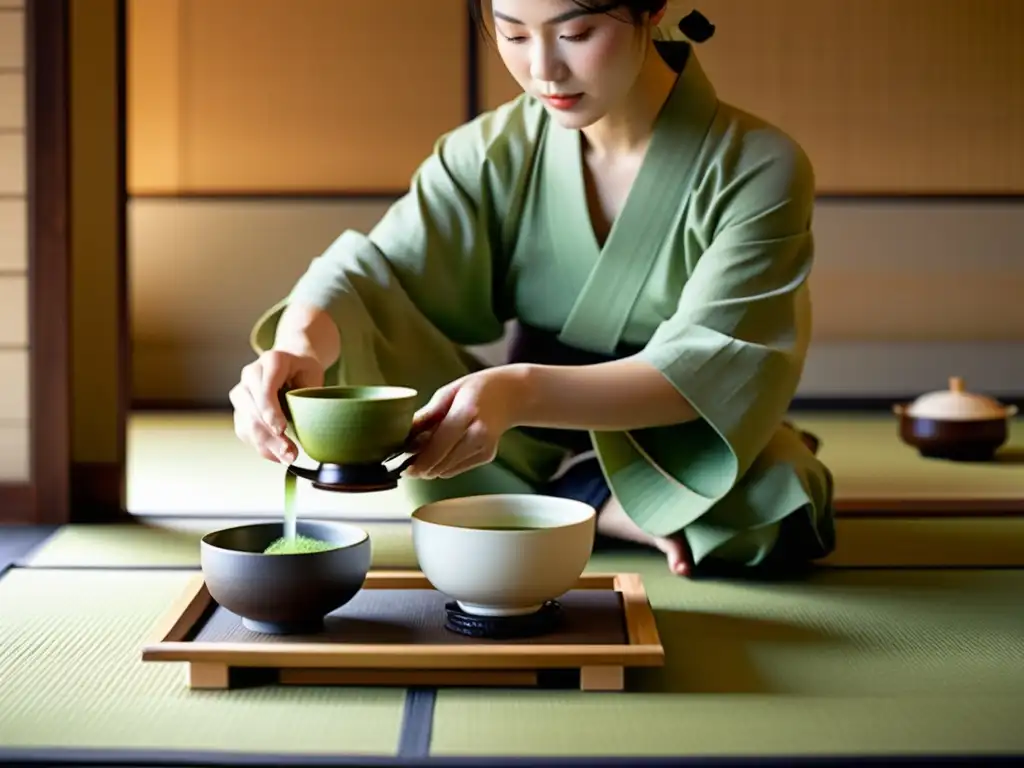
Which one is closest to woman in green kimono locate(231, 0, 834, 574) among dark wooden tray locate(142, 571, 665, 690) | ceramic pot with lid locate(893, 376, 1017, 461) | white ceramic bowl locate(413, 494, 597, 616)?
white ceramic bowl locate(413, 494, 597, 616)

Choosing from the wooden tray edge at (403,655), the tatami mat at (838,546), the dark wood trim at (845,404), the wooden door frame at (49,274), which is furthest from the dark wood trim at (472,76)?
the wooden tray edge at (403,655)

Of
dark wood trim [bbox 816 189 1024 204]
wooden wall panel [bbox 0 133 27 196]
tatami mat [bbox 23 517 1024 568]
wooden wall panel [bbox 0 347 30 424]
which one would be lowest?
tatami mat [bbox 23 517 1024 568]

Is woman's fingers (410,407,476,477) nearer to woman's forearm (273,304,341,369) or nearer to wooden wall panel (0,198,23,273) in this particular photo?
woman's forearm (273,304,341,369)

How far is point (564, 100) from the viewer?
2.02 m

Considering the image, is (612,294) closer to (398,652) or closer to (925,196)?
(398,652)

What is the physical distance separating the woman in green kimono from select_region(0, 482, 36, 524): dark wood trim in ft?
2.79

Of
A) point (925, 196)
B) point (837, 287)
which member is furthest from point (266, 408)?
point (925, 196)

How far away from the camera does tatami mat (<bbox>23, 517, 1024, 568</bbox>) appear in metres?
2.46

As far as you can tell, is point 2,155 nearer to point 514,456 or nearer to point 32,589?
point 32,589

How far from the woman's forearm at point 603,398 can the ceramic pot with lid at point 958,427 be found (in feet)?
Result: 5.89

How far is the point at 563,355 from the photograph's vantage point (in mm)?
2553

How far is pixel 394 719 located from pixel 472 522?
39cm

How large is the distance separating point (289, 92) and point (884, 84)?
2332 mm

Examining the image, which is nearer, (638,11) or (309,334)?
(638,11)
